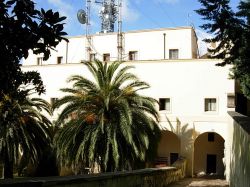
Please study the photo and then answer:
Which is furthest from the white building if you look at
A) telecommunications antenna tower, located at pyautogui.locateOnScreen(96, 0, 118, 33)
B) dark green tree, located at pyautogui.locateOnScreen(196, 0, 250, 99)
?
dark green tree, located at pyautogui.locateOnScreen(196, 0, 250, 99)

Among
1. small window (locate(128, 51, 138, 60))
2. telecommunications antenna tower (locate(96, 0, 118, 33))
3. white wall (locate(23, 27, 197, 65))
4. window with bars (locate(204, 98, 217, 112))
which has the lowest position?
window with bars (locate(204, 98, 217, 112))

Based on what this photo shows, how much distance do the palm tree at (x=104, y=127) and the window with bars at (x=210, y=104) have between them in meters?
8.38

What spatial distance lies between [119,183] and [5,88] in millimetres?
5932

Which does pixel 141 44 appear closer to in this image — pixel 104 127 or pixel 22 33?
pixel 104 127

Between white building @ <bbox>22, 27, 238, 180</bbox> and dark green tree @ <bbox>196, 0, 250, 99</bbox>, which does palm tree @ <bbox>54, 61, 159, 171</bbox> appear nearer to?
white building @ <bbox>22, 27, 238, 180</bbox>

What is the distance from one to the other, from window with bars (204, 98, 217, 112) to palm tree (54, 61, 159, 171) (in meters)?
8.38

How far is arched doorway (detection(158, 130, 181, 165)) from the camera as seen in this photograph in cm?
3438

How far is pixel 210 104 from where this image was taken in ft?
105

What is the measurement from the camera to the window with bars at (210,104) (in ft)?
104

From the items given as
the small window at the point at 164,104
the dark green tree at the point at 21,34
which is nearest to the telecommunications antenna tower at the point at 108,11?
the small window at the point at 164,104

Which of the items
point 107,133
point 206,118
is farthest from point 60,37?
point 206,118

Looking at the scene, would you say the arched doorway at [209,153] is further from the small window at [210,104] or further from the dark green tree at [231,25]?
the dark green tree at [231,25]

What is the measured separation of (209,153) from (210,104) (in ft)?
15.3

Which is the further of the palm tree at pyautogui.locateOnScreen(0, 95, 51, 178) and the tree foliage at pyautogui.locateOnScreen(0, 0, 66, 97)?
the palm tree at pyautogui.locateOnScreen(0, 95, 51, 178)
